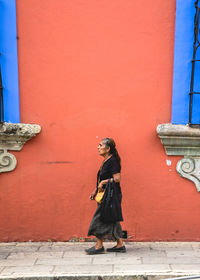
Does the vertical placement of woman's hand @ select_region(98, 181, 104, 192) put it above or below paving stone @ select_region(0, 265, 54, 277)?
above

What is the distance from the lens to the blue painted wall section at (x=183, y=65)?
168 inches

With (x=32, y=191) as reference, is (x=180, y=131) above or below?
above

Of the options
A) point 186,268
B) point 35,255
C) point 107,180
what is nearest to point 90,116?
point 107,180

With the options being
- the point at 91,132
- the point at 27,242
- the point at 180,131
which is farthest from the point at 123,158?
the point at 27,242

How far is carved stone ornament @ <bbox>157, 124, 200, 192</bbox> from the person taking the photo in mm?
4207

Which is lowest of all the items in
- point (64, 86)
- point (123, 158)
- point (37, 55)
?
point (123, 158)

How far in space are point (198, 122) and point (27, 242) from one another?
283 cm

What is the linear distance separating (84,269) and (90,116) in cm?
191

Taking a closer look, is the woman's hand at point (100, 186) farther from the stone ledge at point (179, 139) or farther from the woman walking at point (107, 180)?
the stone ledge at point (179, 139)

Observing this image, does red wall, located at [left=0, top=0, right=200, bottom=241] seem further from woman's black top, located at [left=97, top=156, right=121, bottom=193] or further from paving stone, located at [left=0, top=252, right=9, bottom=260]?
woman's black top, located at [left=97, top=156, right=121, bottom=193]

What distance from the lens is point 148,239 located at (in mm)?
4434

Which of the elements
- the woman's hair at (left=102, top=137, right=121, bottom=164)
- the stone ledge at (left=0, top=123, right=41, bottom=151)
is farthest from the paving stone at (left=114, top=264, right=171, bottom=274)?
the stone ledge at (left=0, top=123, right=41, bottom=151)

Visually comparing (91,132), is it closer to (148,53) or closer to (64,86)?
(64,86)

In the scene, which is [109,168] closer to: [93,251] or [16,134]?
[93,251]
